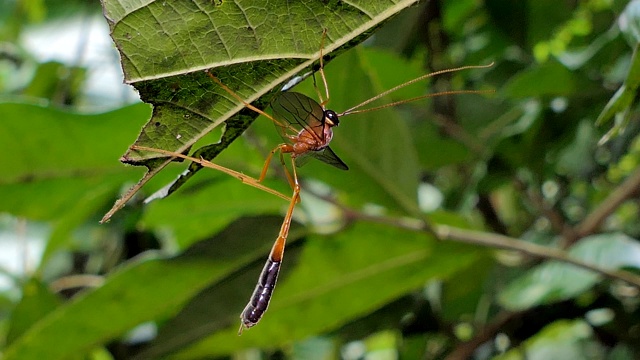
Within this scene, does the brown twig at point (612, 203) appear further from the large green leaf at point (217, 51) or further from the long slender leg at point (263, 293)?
the large green leaf at point (217, 51)

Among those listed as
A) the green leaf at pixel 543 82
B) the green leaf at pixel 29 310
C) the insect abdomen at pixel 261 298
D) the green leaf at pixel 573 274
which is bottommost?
the insect abdomen at pixel 261 298

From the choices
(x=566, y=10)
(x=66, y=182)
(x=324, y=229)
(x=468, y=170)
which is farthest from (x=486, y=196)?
(x=66, y=182)

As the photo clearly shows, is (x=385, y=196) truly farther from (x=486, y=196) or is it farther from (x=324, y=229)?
(x=486, y=196)

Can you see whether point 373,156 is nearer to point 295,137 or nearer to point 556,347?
point 295,137

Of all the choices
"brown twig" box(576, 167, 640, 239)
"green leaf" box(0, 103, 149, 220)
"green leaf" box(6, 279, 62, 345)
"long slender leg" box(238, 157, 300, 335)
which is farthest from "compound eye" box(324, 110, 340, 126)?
"green leaf" box(6, 279, 62, 345)

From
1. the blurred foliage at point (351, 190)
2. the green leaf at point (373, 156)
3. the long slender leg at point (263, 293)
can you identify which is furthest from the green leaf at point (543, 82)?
the long slender leg at point (263, 293)

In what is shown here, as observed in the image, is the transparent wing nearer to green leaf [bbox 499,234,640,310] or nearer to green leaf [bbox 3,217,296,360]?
green leaf [bbox 3,217,296,360]
